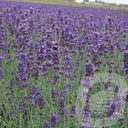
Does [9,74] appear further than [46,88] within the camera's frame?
Yes

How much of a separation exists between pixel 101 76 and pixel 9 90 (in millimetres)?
1085

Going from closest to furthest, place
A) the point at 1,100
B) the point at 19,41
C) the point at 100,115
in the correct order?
the point at 100,115 < the point at 1,100 < the point at 19,41

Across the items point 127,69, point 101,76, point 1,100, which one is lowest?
point 1,100

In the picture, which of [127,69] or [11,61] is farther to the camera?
[11,61]

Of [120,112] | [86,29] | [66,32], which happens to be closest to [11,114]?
[120,112]

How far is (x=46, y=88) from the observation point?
12.4ft

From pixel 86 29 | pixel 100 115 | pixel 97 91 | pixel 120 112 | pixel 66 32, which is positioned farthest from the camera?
pixel 86 29

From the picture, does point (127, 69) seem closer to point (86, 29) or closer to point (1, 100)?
point (1, 100)

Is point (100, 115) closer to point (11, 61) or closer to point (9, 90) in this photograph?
point (9, 90)

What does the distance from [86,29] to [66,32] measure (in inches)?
68.4

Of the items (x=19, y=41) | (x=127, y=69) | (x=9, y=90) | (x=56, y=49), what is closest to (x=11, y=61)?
(x=19, y=41)

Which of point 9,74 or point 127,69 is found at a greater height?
point 127,69

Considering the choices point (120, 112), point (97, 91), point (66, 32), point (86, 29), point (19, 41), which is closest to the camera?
point (120, 112)

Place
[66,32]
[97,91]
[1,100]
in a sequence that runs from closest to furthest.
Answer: [1,100] < [97,91] < [66,32]
